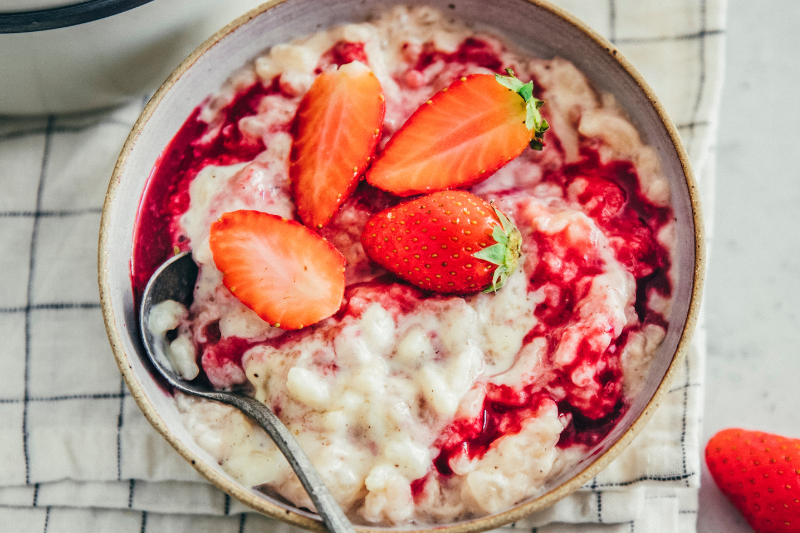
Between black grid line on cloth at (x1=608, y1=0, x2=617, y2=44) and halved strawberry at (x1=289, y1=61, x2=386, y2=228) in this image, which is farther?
black grid line on cloth at (x1=608, y1=0, x2=617, y2=44)

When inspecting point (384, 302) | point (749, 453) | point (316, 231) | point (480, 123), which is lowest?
point (749, 453)

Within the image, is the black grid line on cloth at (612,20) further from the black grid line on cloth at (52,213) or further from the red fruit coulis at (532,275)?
the black grid line on cloth at (52,213)

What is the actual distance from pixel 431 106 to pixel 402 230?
30cm

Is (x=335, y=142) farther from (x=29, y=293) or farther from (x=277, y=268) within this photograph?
(x=29, y=293)

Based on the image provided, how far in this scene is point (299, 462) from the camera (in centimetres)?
119

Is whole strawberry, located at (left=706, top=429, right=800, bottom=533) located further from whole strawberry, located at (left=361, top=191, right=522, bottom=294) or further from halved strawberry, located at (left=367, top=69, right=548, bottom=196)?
halved strawberry, located at (left=367, top=69, right=548, bottom=196)

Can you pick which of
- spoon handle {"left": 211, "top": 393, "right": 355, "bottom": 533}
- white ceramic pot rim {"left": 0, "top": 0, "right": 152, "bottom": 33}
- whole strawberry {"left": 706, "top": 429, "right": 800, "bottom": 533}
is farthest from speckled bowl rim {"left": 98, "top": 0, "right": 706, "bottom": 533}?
whole strawberry {"left": 706, "top": 429, "right": 800, "bottom": 533}

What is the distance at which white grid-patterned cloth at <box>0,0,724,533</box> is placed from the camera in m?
1.53

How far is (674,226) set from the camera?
1.36 meters

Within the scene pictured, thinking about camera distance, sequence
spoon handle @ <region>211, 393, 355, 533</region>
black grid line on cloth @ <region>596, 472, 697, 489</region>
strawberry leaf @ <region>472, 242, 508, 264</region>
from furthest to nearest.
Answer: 1. black grid line on cloth @ <region>596, 472, 697, 489</region>
2. strawberry leaf @ <region>472, 242, 508, 264</region>
3. spoon handle @ <region>211, 393, 355, 533</region>

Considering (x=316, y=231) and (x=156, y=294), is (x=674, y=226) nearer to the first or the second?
(x=316, y=231)

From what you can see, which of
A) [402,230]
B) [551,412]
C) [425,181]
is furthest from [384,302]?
[551,412]

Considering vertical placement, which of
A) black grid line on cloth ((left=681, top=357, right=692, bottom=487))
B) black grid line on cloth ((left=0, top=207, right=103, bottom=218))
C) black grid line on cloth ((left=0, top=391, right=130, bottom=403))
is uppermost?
black grid line on cloth ((left=0, top=207, right=103, bottom=218))

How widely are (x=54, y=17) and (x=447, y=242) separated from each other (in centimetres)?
87
